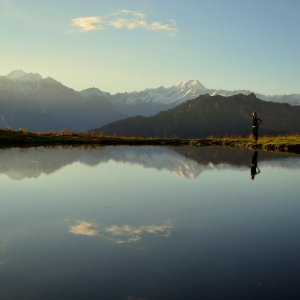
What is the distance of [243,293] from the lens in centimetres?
762

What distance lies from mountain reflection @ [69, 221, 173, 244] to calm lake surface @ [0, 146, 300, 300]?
0.03m

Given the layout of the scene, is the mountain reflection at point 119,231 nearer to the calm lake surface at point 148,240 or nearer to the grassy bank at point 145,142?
the calm lake surface at point 148,240

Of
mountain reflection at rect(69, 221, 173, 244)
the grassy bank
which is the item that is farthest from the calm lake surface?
the grassy bank

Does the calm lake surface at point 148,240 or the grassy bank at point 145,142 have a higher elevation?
the grassy bank at point 145,142

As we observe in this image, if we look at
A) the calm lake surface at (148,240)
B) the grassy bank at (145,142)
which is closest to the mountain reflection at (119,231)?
the calm lake surface at (148,240)

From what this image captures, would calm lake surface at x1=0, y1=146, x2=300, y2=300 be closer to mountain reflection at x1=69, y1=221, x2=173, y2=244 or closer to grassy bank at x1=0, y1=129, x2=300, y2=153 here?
mountain reflection at x1=69, y1=221, x2=173, y2=244

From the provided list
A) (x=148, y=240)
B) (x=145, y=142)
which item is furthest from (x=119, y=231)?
(x=145, y=142)

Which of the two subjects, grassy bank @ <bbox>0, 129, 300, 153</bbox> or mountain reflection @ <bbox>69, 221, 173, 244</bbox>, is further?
grassy bank @ <bbox>0, 129, 300, 153</bbox>

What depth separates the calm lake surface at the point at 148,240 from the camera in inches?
308

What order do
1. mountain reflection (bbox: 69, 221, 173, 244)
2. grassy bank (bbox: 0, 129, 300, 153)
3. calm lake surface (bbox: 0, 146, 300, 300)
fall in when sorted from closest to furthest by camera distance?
calm lake surface (bbox: 0, 146, 300, 300) < mountain reflection (bbox: 69, 221, 173, 244) < grassy bank (bbox: 0, 129, 300, 153)

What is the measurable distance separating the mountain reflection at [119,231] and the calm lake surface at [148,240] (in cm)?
3

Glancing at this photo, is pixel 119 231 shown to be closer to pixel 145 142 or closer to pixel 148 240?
pixel 148 240

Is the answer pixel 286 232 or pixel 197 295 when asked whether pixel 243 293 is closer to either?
pixel 197 295

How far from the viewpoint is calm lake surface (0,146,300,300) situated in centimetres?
783
